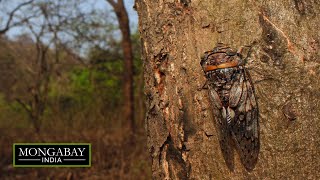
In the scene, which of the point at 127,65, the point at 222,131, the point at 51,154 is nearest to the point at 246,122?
the point at 222,131

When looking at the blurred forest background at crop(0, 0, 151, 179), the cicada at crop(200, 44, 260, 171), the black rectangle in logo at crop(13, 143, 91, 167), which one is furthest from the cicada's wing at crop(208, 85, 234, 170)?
the blurred forest background at crop(0, 0, 151, 179)

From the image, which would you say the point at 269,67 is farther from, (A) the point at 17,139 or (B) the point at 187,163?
(A) the point at 17,139

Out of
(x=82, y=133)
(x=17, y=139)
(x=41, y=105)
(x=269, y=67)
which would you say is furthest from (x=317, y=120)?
(x=41, y=105)

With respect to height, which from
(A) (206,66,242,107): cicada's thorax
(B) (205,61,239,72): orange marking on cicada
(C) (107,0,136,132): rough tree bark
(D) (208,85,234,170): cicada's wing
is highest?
(C) (107,0,136,132): rough tree bark

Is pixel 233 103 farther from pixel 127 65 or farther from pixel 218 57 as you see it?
pixel 127 65

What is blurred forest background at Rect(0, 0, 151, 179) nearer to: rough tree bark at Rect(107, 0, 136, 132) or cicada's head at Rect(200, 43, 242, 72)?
rough tree bark at Rect(107, 0, 136, 132)

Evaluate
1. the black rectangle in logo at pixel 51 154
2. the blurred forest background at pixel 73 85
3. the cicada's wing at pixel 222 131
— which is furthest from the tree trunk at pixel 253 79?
the blurred forest background at pixel 73 85
